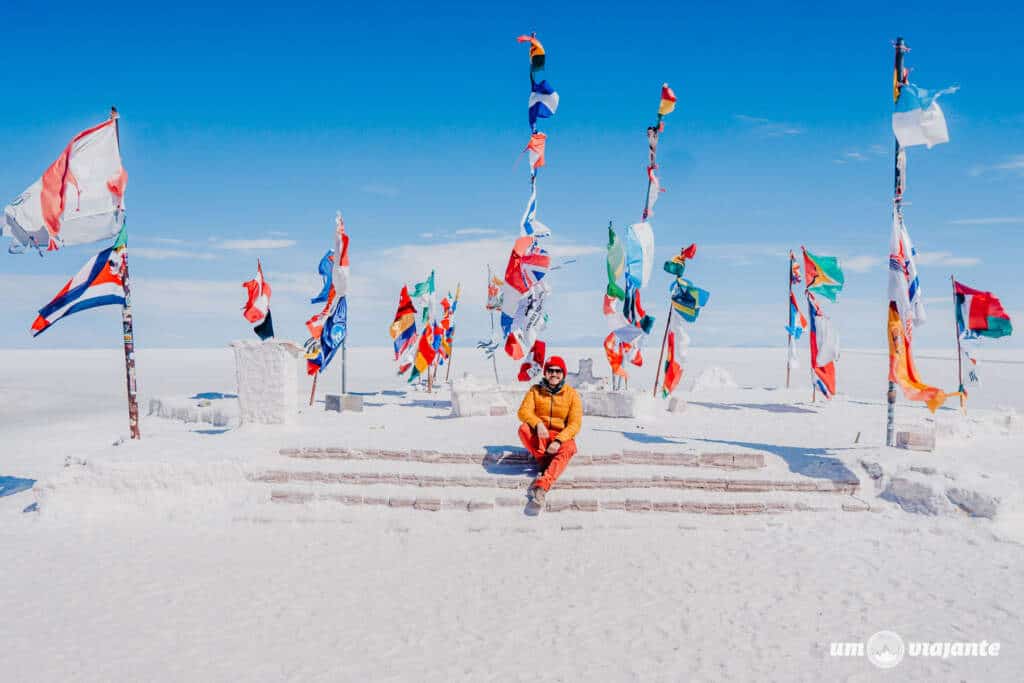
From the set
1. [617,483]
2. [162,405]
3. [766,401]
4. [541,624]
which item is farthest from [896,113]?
[162,405]

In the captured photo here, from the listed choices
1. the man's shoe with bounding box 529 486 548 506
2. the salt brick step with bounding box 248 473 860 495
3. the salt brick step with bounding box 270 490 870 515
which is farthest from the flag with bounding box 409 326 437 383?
the man's shoe with bounding box 529 486 548 506

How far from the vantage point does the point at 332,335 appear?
1664cm

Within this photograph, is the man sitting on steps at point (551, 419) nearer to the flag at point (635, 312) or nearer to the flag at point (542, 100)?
the flag at point (635, 312)

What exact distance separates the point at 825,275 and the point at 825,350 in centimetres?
192

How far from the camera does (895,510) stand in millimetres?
8602

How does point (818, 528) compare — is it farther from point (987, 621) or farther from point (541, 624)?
point (541, 624)

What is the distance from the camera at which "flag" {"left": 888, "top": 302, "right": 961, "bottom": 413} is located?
376 inches

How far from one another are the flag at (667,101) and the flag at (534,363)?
5639 mm

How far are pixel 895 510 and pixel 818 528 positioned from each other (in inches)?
49.0

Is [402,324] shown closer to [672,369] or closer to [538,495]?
[672,369]

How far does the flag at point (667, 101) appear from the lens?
14344mm

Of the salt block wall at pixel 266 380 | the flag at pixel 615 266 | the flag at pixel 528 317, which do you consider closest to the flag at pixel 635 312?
the flag at pixel 615 266

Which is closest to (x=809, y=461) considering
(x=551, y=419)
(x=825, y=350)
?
(x=551, y=419)

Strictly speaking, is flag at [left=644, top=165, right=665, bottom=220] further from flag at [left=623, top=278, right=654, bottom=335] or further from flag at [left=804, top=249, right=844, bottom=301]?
flag at [left=804, top=249, right=844, bottom=301]
